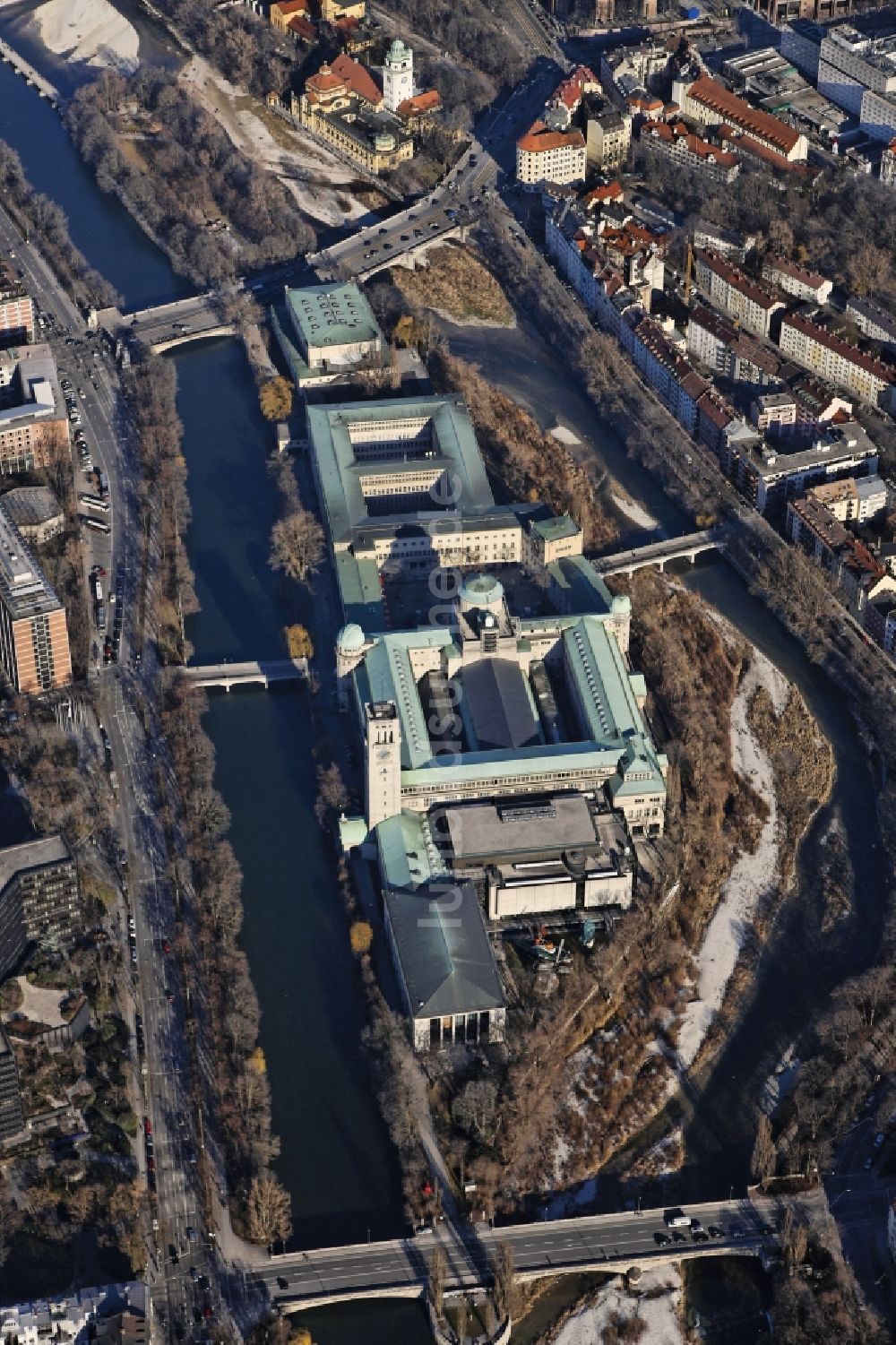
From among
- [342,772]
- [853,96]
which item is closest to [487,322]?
[853,96]

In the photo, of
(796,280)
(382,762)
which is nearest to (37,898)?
(382,762)

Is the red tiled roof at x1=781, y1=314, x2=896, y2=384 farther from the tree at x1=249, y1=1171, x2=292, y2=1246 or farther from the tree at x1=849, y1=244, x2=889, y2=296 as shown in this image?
the tree at x1=249, y1=1171, x2=292, y2=1246

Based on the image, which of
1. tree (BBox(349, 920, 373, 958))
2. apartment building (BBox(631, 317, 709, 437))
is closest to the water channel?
tree (BBox(349, 920, 373, 958))

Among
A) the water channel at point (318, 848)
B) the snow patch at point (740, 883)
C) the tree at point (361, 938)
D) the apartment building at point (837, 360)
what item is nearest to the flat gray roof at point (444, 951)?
the tree at point (361, 938)

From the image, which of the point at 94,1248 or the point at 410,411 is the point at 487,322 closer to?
the point at 410,411

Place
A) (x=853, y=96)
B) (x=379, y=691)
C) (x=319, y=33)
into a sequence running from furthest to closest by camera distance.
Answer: (x=319, y=33), (x=853, y=96), (x=379, y=691)

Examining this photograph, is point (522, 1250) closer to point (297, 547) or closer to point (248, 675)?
point (248, 675)

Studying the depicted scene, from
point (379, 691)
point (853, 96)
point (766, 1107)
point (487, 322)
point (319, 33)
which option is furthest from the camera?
point (319, 33)
